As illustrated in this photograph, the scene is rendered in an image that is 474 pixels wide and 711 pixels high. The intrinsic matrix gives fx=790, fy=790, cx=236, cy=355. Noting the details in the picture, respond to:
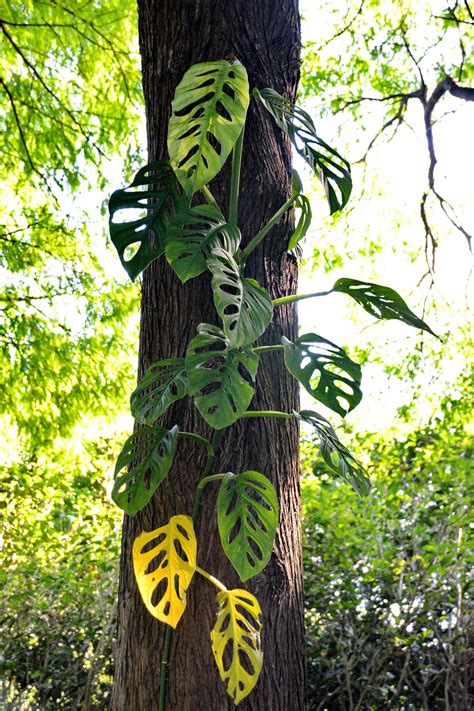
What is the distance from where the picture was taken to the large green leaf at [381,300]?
1.34 m

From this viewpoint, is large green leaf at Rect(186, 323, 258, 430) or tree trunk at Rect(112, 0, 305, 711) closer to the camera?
large green leaf at Rect(186, 323, 258, 430)

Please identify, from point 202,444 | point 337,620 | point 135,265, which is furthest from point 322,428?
point 337,620

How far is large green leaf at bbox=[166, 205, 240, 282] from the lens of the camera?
1182mm

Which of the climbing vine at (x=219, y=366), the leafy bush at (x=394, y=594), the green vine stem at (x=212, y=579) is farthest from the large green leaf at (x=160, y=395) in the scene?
the leafy bush at (x=394, y=594)

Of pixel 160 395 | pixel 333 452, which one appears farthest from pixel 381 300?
pixel 160 395

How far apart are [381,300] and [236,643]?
64 cm

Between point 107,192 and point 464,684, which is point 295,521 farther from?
point 107,192

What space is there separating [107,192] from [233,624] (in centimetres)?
387

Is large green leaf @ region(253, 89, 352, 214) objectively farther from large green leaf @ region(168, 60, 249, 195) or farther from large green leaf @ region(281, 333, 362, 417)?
large green leaf @ region(281, 333, 362, 417)

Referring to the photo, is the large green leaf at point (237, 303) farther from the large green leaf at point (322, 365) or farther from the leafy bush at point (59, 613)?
the leafy bush at point (59, 613)

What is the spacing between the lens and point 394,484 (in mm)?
4355

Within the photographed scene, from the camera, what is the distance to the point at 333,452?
1446mm

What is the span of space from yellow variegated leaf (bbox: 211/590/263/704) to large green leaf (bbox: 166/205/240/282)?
1.88 feet

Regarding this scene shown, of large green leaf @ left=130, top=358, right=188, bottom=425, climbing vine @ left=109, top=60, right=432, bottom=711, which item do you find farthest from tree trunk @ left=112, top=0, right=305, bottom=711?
large green leaf @ left=130, top=358, right=188, bottom=425
